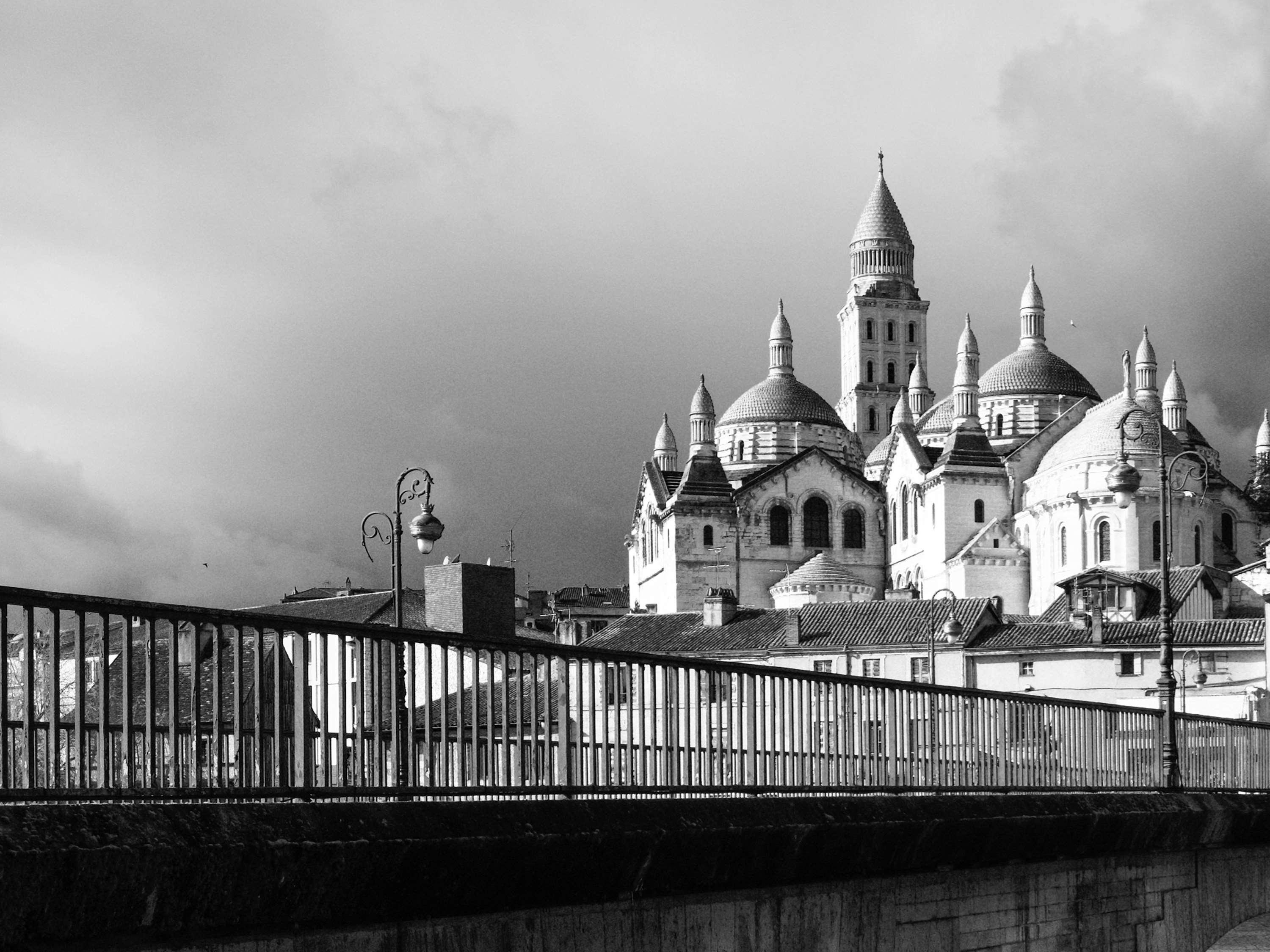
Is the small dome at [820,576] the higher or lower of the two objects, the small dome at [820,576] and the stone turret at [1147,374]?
the lower

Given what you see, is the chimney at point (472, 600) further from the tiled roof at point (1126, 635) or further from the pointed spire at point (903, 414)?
the pointed spire at point (903, 414)

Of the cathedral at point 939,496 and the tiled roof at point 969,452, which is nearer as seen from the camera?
the cathedral at point 939,496

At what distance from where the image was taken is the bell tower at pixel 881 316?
143m

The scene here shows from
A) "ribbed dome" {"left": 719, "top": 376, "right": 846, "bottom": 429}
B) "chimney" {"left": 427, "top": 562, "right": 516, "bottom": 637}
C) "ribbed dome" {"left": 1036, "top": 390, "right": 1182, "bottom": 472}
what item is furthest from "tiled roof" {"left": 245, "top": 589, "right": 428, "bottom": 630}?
"ribbed dome" {"left": 719, "top": 376, "right": 846, "bottom": 429}

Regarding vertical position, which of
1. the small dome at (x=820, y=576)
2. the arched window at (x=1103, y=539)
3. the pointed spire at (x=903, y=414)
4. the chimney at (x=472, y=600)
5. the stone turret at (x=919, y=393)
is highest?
the stone turret at (x=919, y=393)

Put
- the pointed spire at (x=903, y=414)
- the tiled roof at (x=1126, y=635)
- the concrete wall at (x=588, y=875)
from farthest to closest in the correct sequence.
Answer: the pointed spire at (x=903, y=414) < the tiled roof at (x=1126, y=635) < the concrete wall at (x=588, y=875)

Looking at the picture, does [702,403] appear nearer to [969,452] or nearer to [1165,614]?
[969,452]

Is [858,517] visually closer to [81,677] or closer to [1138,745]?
[1138,745]

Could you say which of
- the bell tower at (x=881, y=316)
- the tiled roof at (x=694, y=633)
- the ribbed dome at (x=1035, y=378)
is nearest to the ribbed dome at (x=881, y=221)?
the bell tower at (x=881, y=316)

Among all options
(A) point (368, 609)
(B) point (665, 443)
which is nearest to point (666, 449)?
(B) point (665, 443)

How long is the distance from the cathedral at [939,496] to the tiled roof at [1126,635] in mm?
17423

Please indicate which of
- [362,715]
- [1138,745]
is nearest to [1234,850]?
[1138,745]

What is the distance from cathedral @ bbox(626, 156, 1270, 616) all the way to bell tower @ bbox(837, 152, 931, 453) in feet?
18.3

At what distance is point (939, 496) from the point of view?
105 meters
